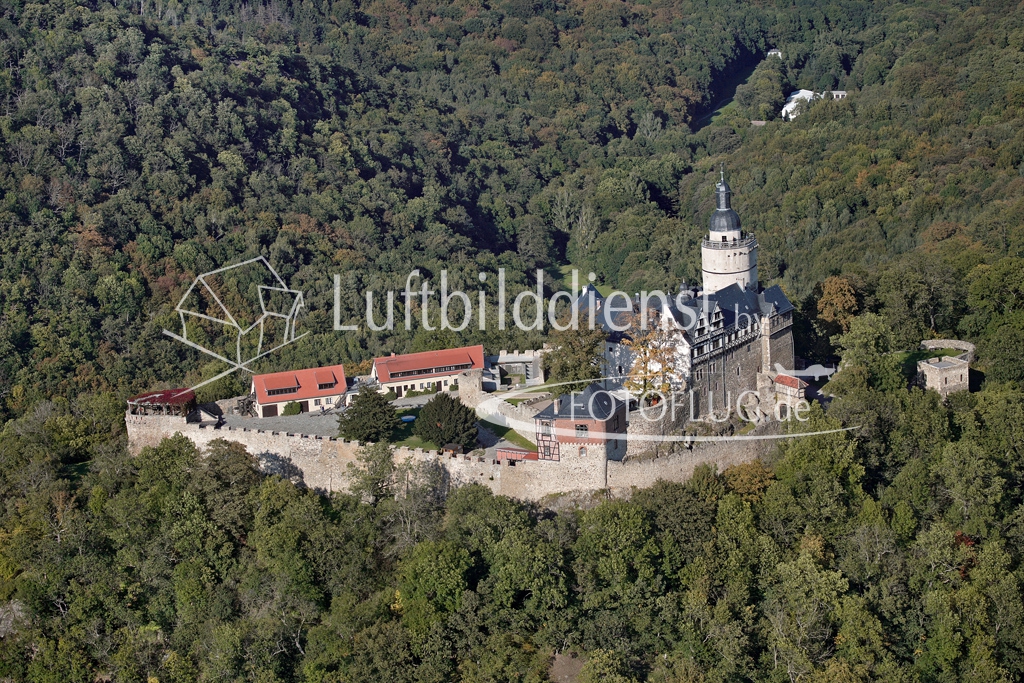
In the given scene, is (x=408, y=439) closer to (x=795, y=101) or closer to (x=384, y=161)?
(x=384, y=161)

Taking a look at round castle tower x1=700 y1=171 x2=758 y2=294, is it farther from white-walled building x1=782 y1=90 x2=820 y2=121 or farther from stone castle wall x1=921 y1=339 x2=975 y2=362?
white-walled building x1=782 y1=90 x2=820 y2=121

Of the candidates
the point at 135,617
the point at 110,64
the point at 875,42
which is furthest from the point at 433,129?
the point at 135,617

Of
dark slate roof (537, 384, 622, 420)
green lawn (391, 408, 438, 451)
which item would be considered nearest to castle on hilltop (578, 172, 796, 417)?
dark slate roof (537, 384, 622, 420)

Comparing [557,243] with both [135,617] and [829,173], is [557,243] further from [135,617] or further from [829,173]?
[135,617]

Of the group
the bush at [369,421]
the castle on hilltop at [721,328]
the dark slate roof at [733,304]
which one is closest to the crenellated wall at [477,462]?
the bush at [369,421]

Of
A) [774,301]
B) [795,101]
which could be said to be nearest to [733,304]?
[774,301]
